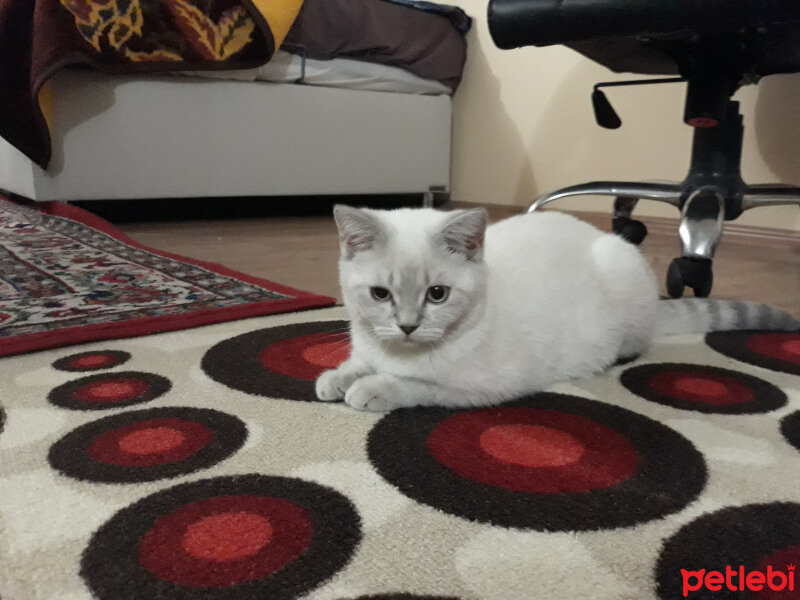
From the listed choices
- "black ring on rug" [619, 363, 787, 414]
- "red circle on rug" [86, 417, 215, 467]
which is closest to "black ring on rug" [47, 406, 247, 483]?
"red circle on rug" [86, 417, 215, 467]

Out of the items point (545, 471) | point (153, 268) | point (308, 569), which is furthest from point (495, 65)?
point (308, 569)

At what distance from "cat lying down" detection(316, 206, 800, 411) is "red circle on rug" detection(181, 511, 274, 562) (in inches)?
11.8

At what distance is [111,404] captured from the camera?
92 centimetres

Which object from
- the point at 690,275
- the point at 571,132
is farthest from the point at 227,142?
the point at 690,275

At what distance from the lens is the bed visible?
8.70ft

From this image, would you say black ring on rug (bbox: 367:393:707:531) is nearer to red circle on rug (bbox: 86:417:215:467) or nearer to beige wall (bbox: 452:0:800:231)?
red circle on rug (bbox: 86:417:215:467)

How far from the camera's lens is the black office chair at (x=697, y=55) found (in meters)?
1.35

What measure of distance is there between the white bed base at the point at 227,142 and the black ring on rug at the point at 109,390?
195 centimetres

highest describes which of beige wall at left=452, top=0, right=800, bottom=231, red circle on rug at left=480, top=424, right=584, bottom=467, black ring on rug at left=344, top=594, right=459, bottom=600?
beige wall at left=452, top=0, right=800, bottom=231

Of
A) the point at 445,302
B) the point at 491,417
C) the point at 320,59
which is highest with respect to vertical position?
the point at 320,59

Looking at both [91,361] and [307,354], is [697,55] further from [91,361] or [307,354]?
[91,361]

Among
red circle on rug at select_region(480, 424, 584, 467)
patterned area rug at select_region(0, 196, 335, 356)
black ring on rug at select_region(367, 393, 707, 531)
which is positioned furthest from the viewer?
patterned area rug at select_region(0, 196, 335, 356)

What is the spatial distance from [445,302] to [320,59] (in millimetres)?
2508

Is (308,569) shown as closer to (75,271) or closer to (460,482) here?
(460,482)
